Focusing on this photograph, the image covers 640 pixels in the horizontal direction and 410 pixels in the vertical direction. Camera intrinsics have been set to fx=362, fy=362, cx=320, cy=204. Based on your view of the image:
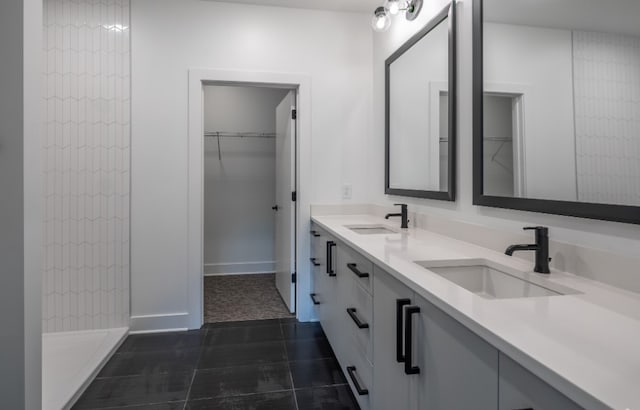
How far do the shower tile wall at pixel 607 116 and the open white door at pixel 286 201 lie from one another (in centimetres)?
209

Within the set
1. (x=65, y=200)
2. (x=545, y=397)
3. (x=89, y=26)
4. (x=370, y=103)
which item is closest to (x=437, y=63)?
(x=370, y=103)

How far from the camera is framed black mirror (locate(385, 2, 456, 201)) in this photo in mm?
1869

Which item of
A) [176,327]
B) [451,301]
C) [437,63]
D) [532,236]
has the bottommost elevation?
[176,327]

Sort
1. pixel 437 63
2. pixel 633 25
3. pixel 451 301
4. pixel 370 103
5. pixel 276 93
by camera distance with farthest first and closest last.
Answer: pixel 276 93
pixel 370 103
pixel 437 63
pixel 633 25
pixel 451 301

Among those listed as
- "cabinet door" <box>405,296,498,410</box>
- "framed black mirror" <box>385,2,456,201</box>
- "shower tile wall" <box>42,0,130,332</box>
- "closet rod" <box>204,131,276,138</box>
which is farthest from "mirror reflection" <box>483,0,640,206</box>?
"closet rod" <box>204,131,276,138</box>

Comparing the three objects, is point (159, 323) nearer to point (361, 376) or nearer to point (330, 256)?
point (330, 256)

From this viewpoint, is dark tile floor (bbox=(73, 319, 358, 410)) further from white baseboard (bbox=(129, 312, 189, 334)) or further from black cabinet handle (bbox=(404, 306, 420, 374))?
black cabinet handle (bbox=(404, 306, 420, 374))

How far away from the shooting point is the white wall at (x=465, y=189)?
1.07m

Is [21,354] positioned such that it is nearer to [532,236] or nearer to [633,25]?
[532,236]

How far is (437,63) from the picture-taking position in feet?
6.51

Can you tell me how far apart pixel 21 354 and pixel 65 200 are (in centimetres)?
156

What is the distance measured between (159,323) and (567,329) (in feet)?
8.79

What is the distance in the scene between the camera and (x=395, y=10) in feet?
7.33

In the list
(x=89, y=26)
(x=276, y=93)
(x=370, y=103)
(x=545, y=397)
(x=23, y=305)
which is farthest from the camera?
(x=276, y=93)
